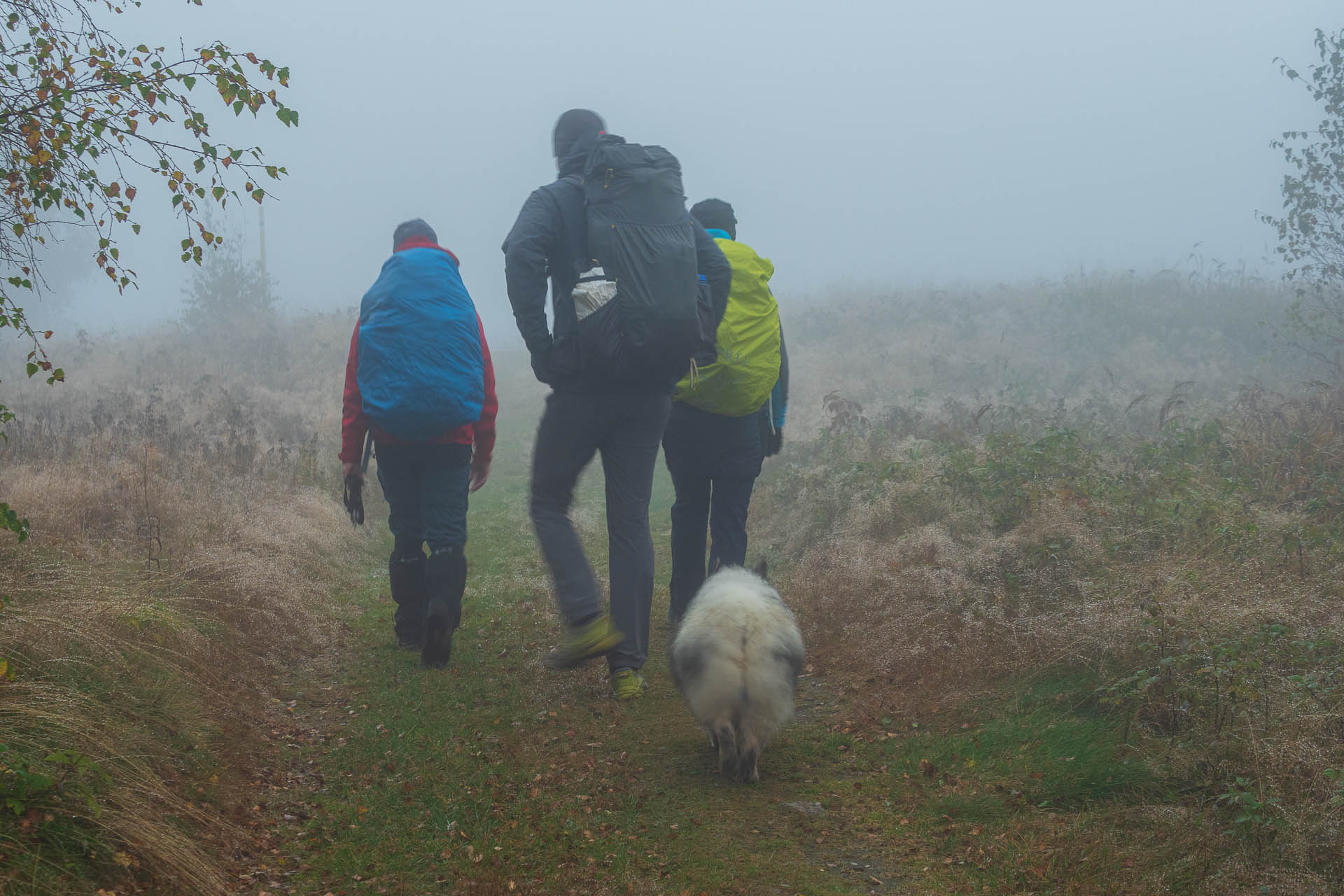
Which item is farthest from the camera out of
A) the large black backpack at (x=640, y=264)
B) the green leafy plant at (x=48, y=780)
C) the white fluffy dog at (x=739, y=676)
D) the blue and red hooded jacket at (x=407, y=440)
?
the blue and red hooded jacket at (x=407, y=440)

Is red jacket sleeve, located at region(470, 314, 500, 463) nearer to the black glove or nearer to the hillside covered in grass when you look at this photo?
the black glove

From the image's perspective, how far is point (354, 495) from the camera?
472 cm

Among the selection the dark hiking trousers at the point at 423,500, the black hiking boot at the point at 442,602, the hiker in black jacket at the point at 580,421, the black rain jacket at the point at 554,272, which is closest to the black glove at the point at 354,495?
the dark hiking trousers at the point at 423,500

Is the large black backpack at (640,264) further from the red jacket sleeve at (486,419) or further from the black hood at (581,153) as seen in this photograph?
the red jacket sleeve at (486,419)

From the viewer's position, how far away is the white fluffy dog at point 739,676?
122 inches

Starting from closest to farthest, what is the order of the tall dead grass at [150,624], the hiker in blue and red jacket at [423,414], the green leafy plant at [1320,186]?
1. the tall dead grass at [150,624]
2. the hiker in blue and red jacket at [423,414]
3. the green leafy plant at [1320,186]

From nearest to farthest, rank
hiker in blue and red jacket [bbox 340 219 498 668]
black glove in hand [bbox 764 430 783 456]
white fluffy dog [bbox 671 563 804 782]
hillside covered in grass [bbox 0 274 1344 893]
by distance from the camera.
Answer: hillside covered in grass [bbox 0 274 1344 893] < white fluffy dog [bbox 671 563 804 782] < hiker in blue and red jacket [bbox 340 219 498 668] < black glove in hand [bbox 764 430 783 456]

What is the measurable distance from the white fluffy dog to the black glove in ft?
7.36

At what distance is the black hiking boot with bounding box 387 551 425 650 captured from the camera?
183 inches

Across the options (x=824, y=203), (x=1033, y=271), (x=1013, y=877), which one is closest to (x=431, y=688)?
(x=1013, y=877)

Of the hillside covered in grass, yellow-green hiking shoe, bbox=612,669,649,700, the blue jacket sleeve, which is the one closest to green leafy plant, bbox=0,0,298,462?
the hillside covered in grass

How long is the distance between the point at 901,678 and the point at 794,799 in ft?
3.92

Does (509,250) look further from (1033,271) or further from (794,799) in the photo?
(1033,271)

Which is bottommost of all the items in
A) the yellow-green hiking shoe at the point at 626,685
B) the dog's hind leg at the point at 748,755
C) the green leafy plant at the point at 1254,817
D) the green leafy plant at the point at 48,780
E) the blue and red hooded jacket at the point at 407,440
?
the yellow-green hiking shoe at the point at 626,685
